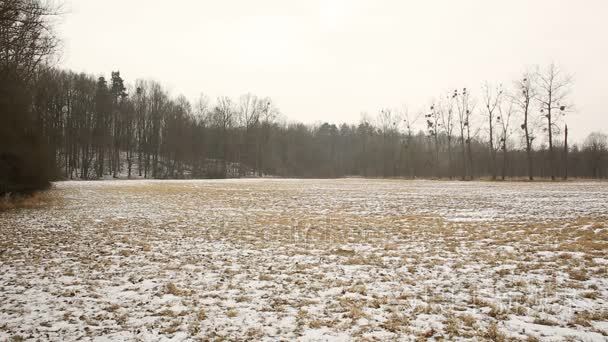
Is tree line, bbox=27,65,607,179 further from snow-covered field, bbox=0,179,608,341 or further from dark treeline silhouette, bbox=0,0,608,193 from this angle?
snow-covered field, bbox=0,179,608,341

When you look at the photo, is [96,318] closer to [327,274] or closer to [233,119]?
[327,274]

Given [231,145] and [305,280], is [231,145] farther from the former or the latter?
[305,280]

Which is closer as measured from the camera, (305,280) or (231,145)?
(305,280)

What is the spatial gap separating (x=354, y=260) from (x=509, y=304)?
3359 mm

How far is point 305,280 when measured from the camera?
666 cm

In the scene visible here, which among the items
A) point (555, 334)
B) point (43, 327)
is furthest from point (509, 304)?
point (43, 327)

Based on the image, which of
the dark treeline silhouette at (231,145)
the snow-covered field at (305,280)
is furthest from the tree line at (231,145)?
the snow-covered field at (305,280)

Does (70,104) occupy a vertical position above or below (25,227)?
above

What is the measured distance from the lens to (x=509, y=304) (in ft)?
17.7

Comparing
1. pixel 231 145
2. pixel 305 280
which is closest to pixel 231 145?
pixel 231 145

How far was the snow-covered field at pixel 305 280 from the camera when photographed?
15.3ft

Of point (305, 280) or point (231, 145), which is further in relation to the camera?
point (231, 145)

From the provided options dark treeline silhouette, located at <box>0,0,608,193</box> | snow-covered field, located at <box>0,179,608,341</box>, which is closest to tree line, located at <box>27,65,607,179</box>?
dark treeline silhouette, located at <box>0,0,608,193</box>

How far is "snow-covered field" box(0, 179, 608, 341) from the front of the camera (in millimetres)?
4656
